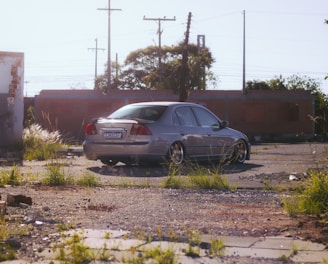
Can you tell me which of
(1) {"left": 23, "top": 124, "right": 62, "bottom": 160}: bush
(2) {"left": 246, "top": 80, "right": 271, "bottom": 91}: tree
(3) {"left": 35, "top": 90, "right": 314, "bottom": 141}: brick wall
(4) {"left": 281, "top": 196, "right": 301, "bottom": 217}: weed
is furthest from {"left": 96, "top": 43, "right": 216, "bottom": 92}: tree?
(4) {"left": 281, "top": 196, "right": 301, "bottom": 217}: weed

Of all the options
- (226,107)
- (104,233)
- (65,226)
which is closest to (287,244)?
(104,233)

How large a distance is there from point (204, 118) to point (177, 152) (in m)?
1.39

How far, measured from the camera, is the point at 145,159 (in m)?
13.7

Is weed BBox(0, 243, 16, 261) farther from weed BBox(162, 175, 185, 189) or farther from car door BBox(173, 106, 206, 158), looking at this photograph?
car door BBox(173, 106, 206, 158)

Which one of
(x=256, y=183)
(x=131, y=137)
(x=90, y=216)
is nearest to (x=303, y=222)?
(x=90, y=216)

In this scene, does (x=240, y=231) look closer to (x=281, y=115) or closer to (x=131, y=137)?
(x=131, y=137)

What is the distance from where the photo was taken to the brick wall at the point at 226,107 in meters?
44.9

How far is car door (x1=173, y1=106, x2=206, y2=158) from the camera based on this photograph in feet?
47.1

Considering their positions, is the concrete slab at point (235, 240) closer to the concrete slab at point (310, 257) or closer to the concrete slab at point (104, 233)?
the concrete slab at point (310, 257)

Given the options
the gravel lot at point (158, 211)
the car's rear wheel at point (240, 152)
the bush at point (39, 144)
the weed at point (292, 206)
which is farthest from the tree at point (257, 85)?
the weed at point (292, 206)

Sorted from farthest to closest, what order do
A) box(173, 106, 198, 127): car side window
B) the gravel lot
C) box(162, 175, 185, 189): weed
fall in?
1. box(173, 106, 198, 127): car side window
2. box(162, 175, 185, 189): weed
3. the gravel lot

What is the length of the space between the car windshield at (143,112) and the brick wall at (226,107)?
29656 mm

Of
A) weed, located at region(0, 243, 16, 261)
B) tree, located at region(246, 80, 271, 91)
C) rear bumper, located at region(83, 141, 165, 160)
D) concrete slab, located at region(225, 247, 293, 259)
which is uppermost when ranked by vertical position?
tree, located at region(246, 80, 271, 91)

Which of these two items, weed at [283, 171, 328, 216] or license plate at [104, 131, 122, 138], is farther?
license plate at [104, 131, 122, 138]
